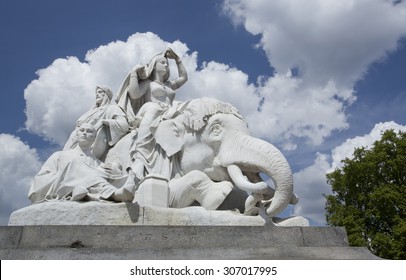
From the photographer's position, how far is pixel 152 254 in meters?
5.02

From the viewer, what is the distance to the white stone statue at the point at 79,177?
6.41m

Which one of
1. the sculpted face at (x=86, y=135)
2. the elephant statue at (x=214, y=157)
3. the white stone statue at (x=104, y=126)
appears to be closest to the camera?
the elephant statue at (x=214, y=157)

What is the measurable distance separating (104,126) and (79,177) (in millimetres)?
1679

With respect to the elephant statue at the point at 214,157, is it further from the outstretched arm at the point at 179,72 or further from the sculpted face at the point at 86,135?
the outstretched arm at the point at 179,72

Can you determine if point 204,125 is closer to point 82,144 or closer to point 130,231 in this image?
point 82,144

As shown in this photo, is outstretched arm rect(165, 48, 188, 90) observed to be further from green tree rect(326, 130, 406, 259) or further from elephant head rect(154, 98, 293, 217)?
green tree rect(326, 130, 406, 259)

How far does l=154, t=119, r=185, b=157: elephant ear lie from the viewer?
297 inches

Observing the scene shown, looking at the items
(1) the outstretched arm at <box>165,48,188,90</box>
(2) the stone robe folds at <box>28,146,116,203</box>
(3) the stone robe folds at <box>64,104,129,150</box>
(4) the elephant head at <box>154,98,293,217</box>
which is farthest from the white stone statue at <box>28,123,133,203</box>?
(1) the outstretched arm at <box>165,48,188,90</box>

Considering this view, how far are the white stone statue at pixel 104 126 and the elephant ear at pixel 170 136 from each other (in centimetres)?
83

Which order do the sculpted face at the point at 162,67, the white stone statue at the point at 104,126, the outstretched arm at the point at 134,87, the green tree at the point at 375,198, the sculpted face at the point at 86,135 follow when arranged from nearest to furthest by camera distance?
the sculpted face at the point at 86,135 → the white stone statue at the point at 104,126 → the outstretched arm at the point at 134,87 → the sculpted face at the point at 162,67 → the green tree at the point at 375,198

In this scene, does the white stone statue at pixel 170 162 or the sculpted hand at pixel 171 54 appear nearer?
the white stone statue at pixel 170 162

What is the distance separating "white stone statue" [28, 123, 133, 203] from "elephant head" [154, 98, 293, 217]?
114 cm

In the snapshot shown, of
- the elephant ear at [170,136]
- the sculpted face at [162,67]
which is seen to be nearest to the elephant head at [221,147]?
the elephant ear at [170,136]

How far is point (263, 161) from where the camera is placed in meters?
6.93
